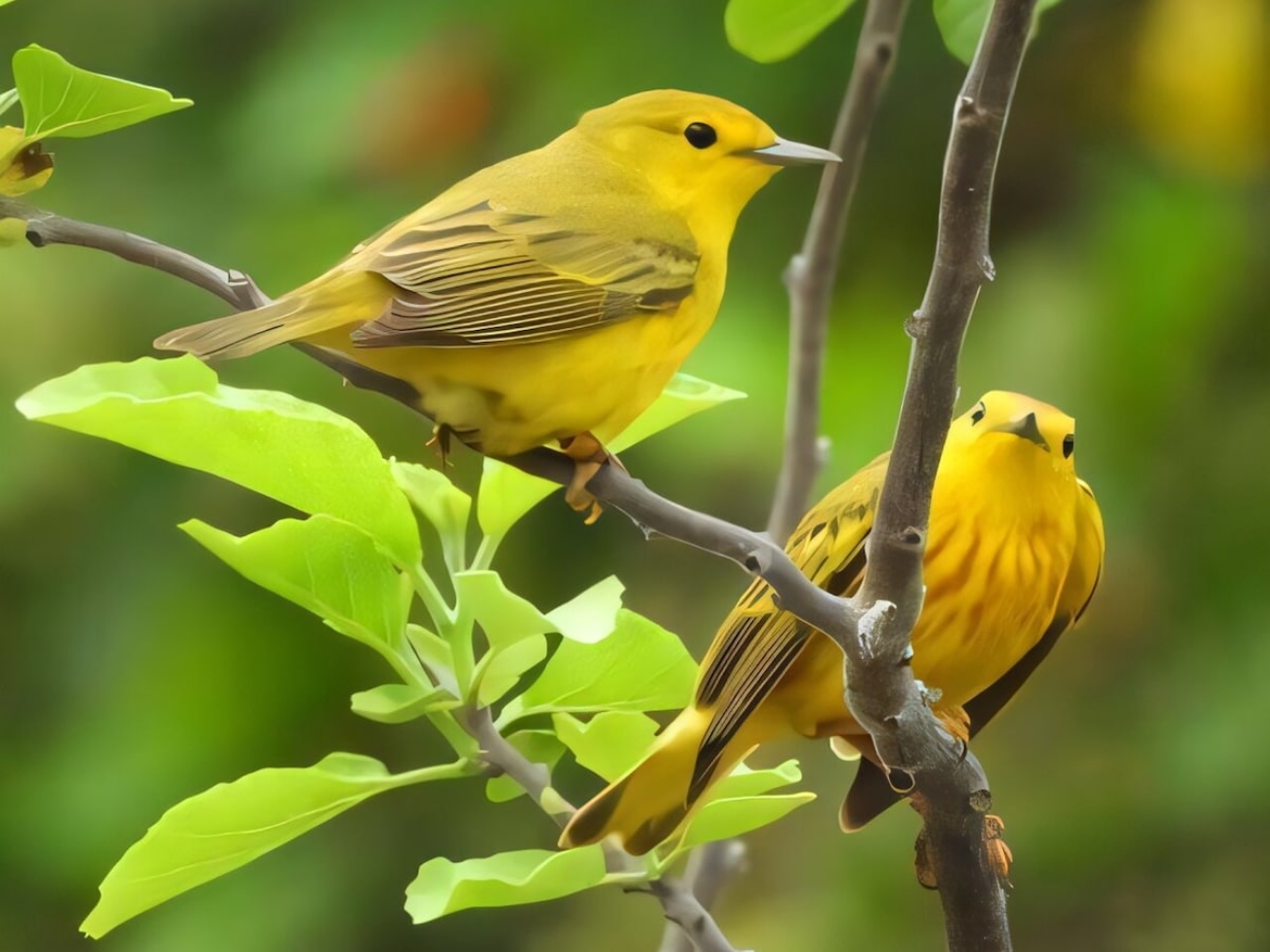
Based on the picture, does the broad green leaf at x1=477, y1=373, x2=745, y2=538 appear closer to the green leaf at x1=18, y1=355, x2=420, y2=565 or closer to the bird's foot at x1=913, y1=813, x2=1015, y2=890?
the green leaf at x1=18, y1=355, x2=420, y2=565

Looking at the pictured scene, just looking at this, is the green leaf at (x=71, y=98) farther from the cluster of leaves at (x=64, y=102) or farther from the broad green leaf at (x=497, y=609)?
the broad green leaf at (x=497, y=609)

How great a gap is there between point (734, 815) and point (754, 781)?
3cm

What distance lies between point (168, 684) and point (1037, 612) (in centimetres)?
113

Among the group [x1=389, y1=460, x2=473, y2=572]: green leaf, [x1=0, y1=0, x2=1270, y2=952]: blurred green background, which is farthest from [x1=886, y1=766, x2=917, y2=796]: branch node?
[x1=0, y1=0, x2=1270, y2=952]: blurred green background

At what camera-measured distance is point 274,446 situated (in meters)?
0.67

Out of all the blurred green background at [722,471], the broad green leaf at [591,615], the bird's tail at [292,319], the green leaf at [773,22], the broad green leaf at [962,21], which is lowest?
the blurred green background at [722,471]

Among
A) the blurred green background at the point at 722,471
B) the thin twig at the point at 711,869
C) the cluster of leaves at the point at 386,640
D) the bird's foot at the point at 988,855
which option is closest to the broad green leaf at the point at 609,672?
the cluster of leaves at the point at 386,640

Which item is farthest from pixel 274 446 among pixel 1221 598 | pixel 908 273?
pixel 1221 598

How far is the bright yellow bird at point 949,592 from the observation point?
2.88 ft

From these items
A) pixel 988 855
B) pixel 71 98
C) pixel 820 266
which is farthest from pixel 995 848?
pixel 71 98

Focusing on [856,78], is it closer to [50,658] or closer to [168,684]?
[168,684]

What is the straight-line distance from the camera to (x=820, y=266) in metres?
1.10

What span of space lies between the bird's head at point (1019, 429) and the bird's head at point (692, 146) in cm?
16

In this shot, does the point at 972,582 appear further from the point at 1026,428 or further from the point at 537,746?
the point at 537,746
